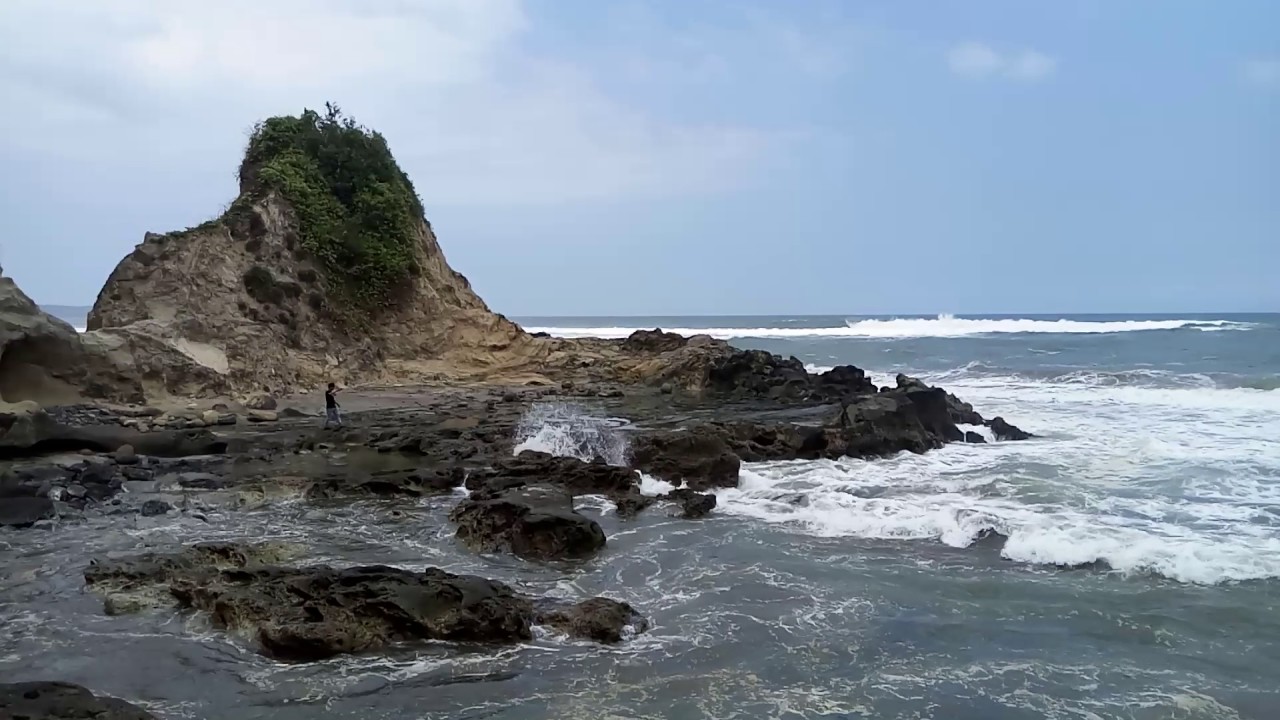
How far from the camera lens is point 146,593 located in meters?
8.28

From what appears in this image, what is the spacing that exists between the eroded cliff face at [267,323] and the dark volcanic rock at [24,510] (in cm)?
997

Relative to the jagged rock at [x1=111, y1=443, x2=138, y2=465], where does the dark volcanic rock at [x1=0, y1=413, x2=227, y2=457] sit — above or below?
above

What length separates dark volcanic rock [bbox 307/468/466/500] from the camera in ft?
43.7

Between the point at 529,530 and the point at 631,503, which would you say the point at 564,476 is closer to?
the point at 631,503

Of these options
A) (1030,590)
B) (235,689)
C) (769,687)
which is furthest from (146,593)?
(1030,590)

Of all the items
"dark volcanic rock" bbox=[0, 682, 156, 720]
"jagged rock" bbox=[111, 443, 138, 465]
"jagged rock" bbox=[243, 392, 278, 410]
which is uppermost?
"jagged rock" bbox=[243, 392, 278, 410]

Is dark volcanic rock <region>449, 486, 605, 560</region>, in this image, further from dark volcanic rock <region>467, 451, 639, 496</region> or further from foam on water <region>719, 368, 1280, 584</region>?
foam on water <region>719, 368, 1280, 584</region>

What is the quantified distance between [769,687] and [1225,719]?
306cm

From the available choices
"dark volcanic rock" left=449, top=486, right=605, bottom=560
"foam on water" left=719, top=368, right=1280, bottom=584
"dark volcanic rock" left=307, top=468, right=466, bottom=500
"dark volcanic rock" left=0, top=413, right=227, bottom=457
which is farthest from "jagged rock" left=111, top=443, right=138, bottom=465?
"foam on water" left=719, top=368, right=1280, bottom=584

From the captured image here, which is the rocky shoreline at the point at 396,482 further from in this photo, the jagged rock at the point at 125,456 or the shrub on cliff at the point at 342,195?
the shrub on cliff at the point at 342,195

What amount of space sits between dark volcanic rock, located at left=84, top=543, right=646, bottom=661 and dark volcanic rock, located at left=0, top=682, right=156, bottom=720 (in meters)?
1.53

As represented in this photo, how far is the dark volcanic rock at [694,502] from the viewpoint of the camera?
1218cm

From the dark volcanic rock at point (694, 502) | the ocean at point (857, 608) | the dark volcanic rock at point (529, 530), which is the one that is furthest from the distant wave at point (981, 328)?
the dark volcanic rock at point (529, 530)

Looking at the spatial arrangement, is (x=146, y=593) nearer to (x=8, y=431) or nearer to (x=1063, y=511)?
(x=8, y=431)
